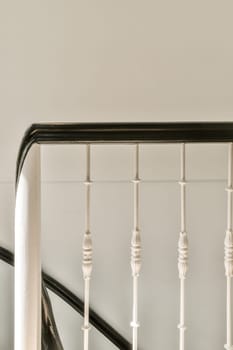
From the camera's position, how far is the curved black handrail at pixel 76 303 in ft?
6.46

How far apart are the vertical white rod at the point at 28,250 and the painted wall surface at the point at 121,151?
68 cm

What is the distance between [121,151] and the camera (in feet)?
6.57

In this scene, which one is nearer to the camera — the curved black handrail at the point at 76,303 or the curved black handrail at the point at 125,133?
the curved black handrail at the point at 125,133

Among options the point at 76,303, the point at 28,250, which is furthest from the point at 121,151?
the point at 28,250

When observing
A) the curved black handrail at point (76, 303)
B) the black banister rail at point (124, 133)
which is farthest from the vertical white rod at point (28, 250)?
the curved black handrail at point (76, 303)

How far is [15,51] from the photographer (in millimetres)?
1988

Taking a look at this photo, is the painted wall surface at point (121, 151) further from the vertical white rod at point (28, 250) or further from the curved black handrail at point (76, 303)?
the vertical white rod at point (28, 250)

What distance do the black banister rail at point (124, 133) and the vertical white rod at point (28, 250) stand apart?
0.03 metres

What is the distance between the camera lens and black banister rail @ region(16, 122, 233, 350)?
1289mm

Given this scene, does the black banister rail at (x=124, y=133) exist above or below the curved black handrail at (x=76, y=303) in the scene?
above

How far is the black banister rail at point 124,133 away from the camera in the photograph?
50.8 inches

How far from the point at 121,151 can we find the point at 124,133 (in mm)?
705

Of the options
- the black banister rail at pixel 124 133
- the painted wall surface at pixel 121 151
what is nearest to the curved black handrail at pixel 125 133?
the black banister rail at pixel 124 133

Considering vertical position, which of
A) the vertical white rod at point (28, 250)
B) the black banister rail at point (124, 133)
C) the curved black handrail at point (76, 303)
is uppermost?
the black banister rail at point (124, 133)
